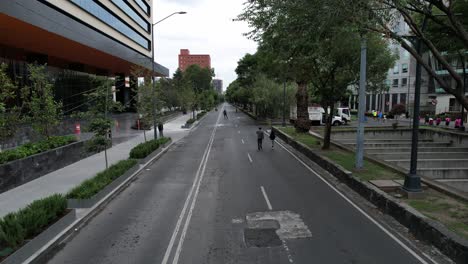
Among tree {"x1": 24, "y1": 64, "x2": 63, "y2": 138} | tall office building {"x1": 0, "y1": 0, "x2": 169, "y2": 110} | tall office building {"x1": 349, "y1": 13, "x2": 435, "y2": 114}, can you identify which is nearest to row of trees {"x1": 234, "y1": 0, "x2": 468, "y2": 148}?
tree {"x1": 24, "y1": 64, "x2": 63, "y2": 138}

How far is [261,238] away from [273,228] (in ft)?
2.45

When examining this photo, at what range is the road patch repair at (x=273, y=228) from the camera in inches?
318

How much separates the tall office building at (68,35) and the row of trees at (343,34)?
496 inches

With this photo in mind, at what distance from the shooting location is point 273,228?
8852mm

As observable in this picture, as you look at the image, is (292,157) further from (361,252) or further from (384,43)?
(361,252)

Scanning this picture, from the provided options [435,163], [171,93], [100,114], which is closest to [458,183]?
[435,163]

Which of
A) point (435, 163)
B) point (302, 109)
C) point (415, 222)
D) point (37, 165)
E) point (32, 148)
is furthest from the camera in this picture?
point (302, 109)

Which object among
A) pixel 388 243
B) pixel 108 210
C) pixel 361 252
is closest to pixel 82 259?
pixel 108 210

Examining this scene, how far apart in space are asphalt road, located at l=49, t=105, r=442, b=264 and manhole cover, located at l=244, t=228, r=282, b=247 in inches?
1.0

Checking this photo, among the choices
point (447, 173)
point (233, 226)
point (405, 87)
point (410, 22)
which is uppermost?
point (405, 87)

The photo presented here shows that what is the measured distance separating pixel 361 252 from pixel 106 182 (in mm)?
9137

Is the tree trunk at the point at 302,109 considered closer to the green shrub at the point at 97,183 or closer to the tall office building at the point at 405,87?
the green shrub at the point at 97,183

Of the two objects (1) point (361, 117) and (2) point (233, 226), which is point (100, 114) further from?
(1) point (361, 117)

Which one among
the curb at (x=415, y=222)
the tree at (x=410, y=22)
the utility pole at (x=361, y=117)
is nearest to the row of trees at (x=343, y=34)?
the tree at (x=410, y=22)
